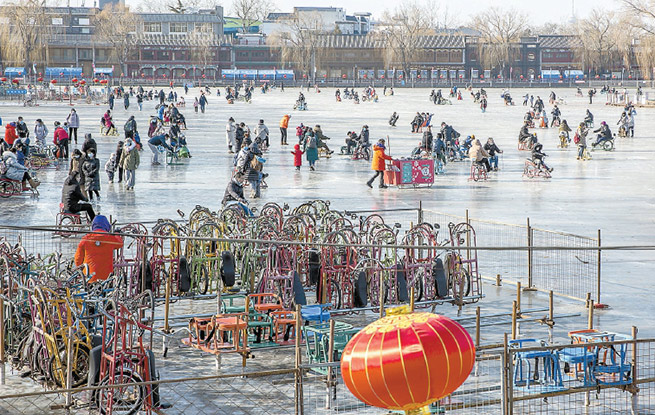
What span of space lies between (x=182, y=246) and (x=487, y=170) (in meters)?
15.2

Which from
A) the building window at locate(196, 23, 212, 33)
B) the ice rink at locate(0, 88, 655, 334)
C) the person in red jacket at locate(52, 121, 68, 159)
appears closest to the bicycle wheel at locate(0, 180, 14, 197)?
the ice rink at locate(0, 88, 655, 334)

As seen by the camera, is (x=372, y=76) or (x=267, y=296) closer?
(x=267, y=296)

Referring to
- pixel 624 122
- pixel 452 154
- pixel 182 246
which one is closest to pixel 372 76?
pixel 624 122

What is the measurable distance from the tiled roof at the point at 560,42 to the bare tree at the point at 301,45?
27249 millimetres

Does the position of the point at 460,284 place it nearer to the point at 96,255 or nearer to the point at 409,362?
the point at 96,255

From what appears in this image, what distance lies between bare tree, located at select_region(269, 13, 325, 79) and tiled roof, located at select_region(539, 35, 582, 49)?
2725cm

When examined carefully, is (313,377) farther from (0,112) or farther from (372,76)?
(372,76)

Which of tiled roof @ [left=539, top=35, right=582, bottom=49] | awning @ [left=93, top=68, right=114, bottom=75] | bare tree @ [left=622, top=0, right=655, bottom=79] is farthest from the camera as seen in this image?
tiled roof @ [left=539, top=35, right=582, bottom=49]

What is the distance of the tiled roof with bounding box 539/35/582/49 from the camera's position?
12481cm

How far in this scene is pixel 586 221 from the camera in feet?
68.3

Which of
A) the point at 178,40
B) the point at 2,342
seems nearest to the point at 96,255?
the point at 2,342

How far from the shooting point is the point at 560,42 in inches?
4951

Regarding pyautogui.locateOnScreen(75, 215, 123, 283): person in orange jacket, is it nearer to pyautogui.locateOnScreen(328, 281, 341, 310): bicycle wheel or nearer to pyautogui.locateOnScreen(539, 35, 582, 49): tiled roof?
pyautogui.locateOnScreen(328, 281, 341, 310): bicycle wheel

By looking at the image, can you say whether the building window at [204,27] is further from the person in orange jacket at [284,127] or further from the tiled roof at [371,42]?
the person in orange jacket at [284,127]
